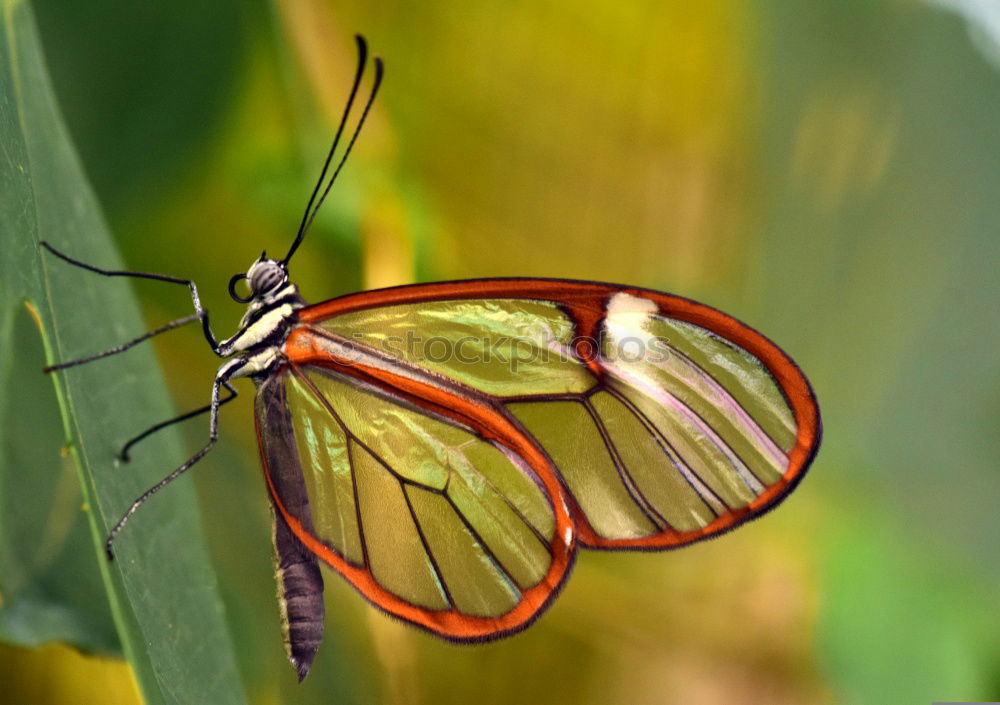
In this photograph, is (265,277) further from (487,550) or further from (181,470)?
(487,550)

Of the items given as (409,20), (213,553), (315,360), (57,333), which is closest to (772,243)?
(409,20)

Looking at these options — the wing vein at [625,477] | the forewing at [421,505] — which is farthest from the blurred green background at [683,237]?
the wing vein at [625,477]

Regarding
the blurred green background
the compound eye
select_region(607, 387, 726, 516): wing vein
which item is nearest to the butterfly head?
the compound eye

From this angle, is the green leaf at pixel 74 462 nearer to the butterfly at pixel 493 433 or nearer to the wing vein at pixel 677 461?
the butterfly at pixel 493 433

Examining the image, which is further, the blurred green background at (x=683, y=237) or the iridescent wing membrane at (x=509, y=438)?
the blurred green background at (x=683, y=237)

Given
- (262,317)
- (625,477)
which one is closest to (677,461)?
(625,477)

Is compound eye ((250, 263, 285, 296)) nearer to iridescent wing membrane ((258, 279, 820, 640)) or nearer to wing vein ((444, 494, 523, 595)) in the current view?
iridescent wing membrane ((258, 279, 820, 640))
